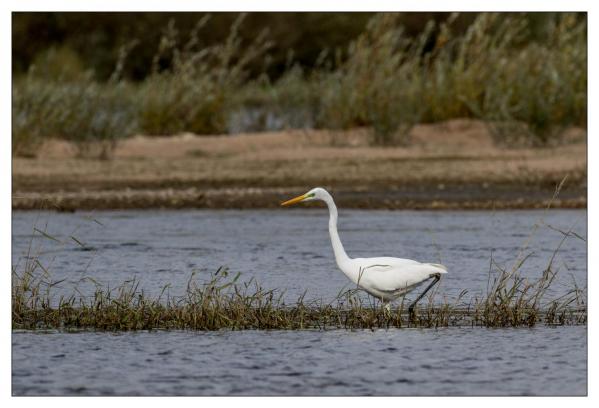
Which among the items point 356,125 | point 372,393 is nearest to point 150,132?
point 356,125

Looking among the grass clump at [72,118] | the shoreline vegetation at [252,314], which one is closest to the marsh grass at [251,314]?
the shoreline vegetation at [252,314]

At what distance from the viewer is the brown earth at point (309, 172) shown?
18.7 m

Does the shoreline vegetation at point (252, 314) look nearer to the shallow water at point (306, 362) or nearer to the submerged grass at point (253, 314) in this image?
the submerged grass at point (253, 314)

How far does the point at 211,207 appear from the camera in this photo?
18516 millimetres

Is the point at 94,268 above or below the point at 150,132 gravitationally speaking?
below

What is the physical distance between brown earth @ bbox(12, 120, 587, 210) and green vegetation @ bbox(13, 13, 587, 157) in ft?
1.44

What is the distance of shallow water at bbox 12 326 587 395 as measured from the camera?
7863mm

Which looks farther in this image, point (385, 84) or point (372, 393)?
point (385, 84)

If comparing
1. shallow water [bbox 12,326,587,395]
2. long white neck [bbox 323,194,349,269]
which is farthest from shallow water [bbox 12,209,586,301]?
shallow water [bbox 12,326,587,395]

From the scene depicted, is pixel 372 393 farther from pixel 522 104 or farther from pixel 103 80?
pixel 103 80

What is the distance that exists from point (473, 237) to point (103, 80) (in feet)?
96.7

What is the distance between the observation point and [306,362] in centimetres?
854

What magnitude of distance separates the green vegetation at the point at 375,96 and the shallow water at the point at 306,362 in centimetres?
1336

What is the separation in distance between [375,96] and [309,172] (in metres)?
3.41
